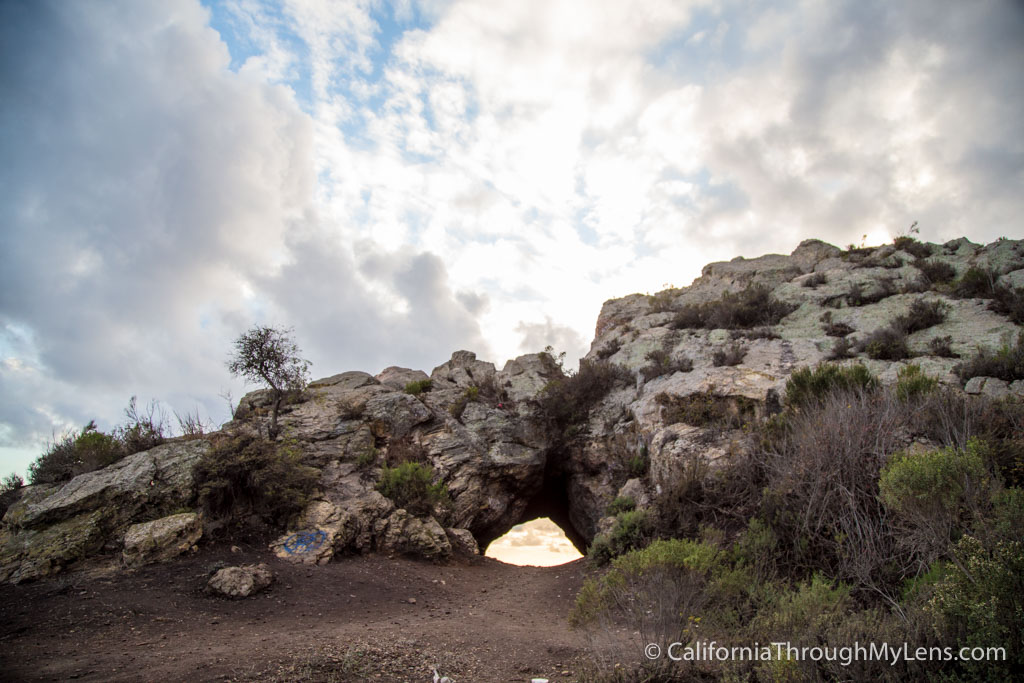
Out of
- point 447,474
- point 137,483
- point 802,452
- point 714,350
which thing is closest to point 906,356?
point 714,350

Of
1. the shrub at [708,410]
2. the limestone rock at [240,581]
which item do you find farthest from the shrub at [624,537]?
the limestone rock at [240,581]

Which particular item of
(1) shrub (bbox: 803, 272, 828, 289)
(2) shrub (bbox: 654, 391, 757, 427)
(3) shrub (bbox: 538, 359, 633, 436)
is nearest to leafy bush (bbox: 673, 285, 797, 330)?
(1) shrub (bbox: 803, 272, 828, 289)

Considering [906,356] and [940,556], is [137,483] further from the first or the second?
[906,356]

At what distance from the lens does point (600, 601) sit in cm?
523

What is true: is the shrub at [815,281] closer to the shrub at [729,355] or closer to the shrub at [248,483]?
the shrub at [729,355]

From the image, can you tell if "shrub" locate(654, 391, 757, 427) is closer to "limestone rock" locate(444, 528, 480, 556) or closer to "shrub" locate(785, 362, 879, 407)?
"shrub" locate(785, 362, 879, 407)

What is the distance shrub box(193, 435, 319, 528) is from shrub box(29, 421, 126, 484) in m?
2.67

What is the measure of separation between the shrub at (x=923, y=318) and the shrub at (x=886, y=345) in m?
0.40

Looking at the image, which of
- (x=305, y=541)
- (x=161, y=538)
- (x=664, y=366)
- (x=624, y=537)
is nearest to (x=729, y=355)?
(x=664, y=366)

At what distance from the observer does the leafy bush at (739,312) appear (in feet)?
59.0

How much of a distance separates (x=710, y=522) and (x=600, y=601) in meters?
4.96

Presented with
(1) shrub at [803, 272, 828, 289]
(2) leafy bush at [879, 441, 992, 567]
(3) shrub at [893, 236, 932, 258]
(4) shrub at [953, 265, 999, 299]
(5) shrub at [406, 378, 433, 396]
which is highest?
(3) shrub at [893, 236, 932, 258]

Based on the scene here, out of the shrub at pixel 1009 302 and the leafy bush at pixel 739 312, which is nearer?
the shrub at pixel 1009 302

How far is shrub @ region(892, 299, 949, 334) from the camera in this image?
1365 cm
